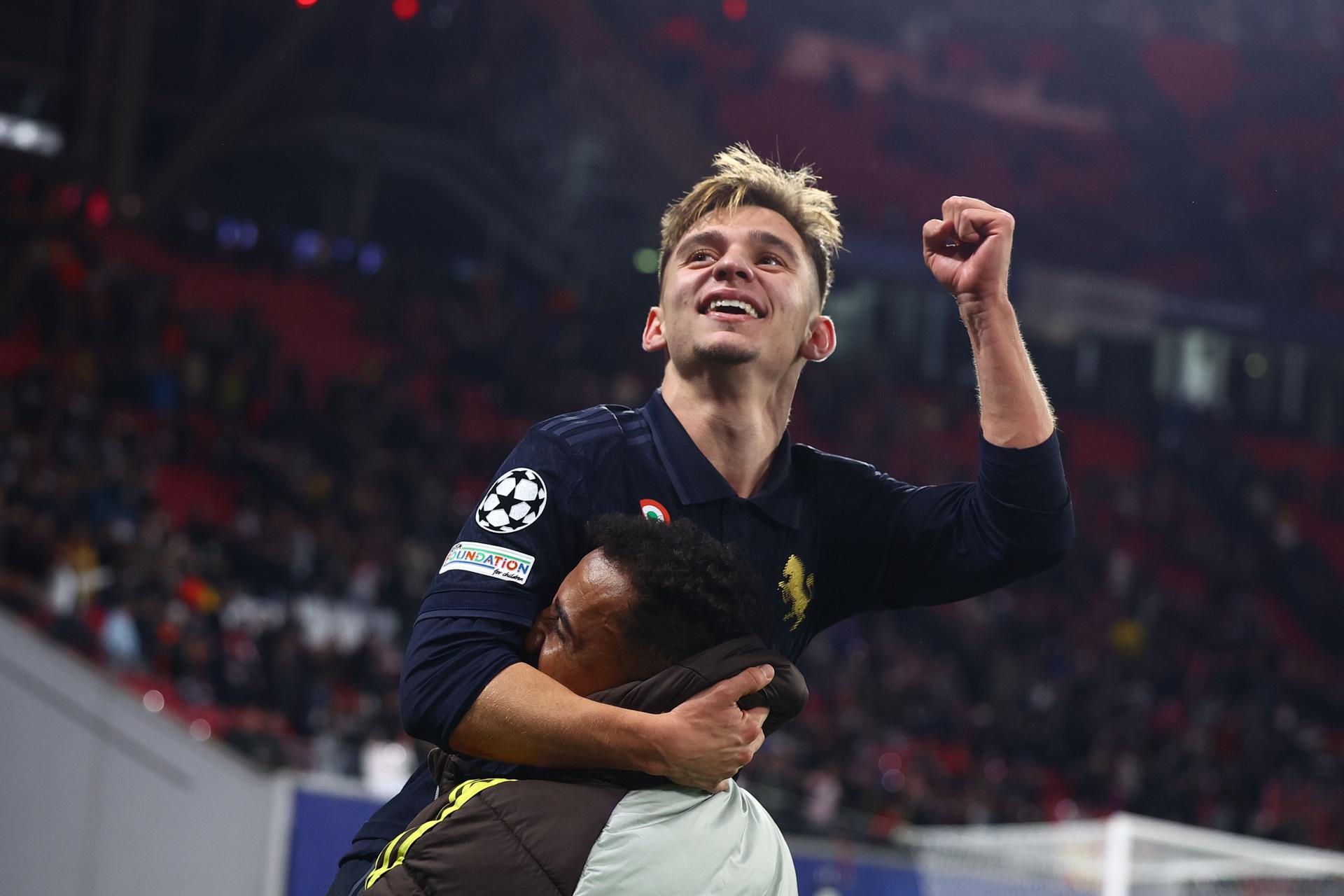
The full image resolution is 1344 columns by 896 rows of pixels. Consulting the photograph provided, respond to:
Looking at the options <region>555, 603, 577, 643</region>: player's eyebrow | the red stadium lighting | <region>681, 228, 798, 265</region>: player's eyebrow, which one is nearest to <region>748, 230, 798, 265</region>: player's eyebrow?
<region>681, 228, 798, 265</region>: player's eyebrow

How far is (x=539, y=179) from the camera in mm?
24875

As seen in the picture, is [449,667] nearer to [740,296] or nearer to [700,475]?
[700,475]

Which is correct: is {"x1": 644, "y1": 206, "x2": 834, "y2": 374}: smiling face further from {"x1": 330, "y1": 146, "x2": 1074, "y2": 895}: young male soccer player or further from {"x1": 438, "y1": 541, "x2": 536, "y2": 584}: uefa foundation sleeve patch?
{"x1": 438, "y1": 541, "x2": 536, "y2": 584}: uefa foundation sleeve patch

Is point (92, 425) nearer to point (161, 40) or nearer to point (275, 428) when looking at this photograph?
point (275, 428)

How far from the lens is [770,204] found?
Result: 9.17ft

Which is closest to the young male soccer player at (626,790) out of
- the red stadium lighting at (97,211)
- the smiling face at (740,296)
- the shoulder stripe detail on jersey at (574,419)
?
the shoulder stripe detail on jersey at (574,419)

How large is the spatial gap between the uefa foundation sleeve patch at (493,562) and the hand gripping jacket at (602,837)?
246 mm

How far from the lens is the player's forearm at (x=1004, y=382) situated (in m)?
2.54

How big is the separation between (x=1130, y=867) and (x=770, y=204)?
389 cm

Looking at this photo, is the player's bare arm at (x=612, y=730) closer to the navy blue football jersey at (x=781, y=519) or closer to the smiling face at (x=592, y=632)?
the smiling face at (x=592, y=632)

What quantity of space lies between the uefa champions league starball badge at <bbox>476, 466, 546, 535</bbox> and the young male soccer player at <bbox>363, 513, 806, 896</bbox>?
5.5 inches

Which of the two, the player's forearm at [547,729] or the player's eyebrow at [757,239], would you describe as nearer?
the player's forearm at [547,729]

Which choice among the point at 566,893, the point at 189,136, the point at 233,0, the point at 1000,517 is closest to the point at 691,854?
the point at 566,893

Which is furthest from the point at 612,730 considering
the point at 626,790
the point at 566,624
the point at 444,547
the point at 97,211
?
the point at 97,211
